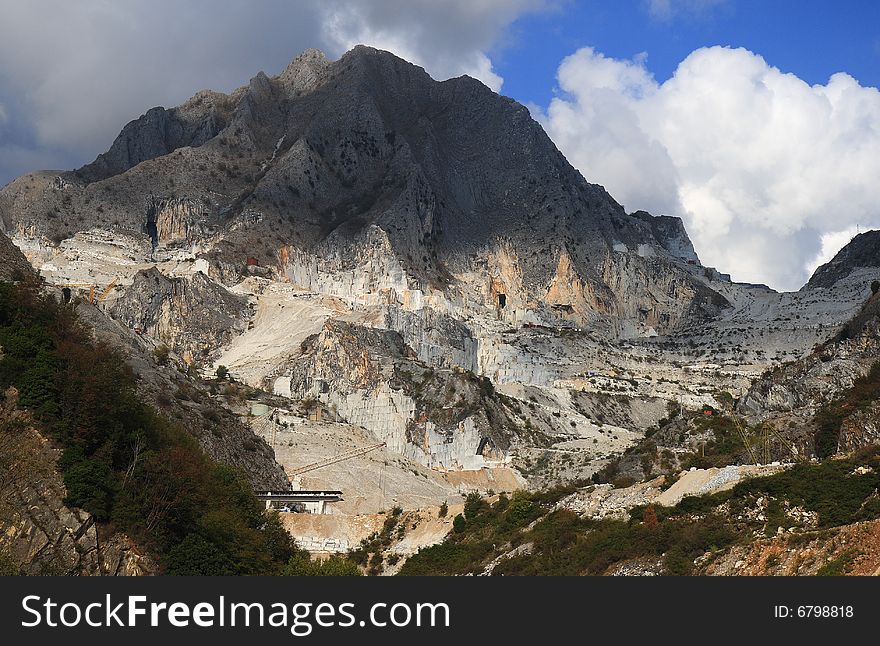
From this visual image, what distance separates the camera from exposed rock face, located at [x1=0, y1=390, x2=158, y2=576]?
43.7 meters

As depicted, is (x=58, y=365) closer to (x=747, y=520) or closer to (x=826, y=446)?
(x=747, y=520)

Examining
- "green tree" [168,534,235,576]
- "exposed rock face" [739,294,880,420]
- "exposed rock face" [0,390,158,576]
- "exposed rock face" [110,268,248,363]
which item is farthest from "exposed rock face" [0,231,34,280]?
"exposed rock face" [110,268,248,363]

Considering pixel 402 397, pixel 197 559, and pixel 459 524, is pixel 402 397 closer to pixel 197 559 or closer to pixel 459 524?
pixel 459 524

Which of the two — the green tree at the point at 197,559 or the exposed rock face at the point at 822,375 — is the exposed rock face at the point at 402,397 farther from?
the green tree at the point at 197,559

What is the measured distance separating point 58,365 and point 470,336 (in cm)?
13822

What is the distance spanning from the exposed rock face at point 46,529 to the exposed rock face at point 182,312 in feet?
382

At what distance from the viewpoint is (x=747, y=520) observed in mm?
44844

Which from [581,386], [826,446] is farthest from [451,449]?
[826,446]

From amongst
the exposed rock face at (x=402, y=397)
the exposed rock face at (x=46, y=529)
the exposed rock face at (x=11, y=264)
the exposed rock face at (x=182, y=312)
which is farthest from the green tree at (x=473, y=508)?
the exposed rock face at (x=182, y=312)

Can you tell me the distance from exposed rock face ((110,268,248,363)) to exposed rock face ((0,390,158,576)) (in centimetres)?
11650

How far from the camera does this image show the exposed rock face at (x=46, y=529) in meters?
43.7

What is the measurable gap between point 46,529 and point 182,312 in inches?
5122

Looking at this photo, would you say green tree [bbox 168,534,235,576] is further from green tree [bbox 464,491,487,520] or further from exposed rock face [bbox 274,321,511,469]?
exposed rock face [bbox 274,321,511,469]

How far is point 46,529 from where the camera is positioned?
44.7 meters
